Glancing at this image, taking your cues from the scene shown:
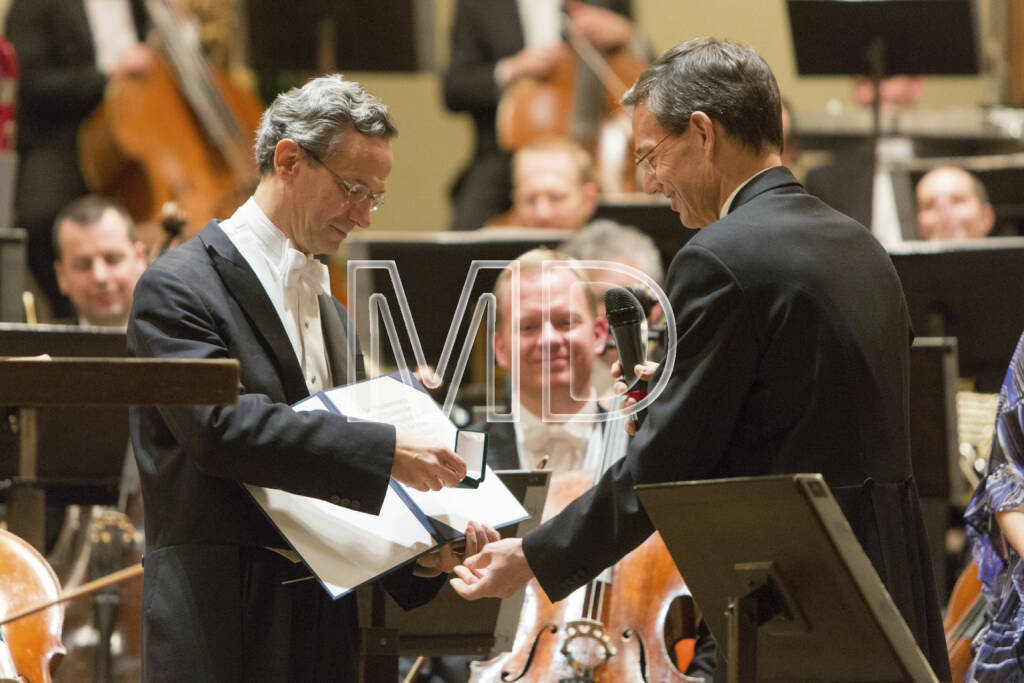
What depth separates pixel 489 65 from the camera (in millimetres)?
6117

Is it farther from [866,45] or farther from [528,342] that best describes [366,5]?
[528,342]

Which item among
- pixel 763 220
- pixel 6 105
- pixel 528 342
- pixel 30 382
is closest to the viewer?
pixel 30 382

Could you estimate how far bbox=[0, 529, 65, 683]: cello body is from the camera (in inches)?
103

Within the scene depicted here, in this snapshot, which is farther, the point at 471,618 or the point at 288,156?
the point at 471,618

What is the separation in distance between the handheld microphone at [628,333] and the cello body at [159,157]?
131 inches

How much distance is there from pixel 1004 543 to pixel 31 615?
Answer: 70.3 inches

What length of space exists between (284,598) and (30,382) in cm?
85

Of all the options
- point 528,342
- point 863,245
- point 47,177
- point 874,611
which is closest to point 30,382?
point 874,611

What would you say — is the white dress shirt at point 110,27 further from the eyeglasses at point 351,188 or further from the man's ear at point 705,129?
the man's ear at point 705,129

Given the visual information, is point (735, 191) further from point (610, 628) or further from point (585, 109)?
point (585, 109)

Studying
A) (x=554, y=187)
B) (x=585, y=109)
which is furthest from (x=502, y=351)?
(x=585, y=109)

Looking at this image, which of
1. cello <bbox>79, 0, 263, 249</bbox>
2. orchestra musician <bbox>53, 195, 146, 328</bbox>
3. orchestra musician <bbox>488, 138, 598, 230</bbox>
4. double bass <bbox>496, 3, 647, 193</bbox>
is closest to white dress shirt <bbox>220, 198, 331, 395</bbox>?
orchestra musician <bbox>53, 195, 146, 328</bbox>

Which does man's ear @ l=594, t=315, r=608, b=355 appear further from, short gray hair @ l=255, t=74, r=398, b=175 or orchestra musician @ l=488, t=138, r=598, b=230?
orchestra musician @ l=488, t=138, r=598, b=230

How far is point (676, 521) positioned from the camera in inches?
76.2
